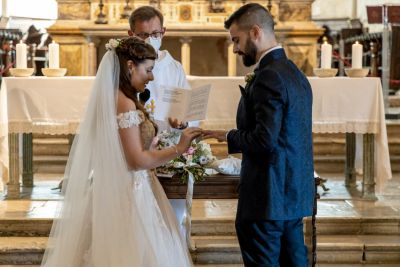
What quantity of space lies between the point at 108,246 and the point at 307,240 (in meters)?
1.90

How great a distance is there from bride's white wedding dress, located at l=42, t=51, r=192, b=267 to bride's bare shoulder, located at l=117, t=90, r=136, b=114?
28 mm

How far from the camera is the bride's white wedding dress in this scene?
3672 mm

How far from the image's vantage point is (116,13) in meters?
9.17

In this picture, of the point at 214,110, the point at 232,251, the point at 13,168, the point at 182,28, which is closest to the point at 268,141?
the point at 232,251

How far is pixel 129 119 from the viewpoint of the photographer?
360 centimetres

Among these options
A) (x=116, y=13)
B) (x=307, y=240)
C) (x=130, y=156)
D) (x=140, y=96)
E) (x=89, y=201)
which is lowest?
(x=307, y=240)

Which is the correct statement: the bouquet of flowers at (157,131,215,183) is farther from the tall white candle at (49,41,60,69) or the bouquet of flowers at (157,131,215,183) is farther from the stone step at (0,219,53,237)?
the tall white candle at (49,41,60,69)

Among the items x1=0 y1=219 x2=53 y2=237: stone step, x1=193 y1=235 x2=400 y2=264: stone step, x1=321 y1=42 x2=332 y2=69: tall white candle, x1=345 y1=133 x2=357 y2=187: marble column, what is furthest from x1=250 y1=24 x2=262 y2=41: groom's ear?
x1=345 y1=133 x2=357 y2=187: marble column

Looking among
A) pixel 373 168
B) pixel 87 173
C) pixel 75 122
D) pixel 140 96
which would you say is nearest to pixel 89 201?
pixel 87 173

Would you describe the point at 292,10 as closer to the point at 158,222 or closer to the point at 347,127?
the point at 347,127

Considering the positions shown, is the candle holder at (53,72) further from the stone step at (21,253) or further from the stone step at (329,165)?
the stone step at (329,165)

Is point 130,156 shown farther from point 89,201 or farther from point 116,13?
point 116,13

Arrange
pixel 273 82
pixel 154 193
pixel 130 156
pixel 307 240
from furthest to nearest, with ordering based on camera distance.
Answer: pixel 307 240, pixel 154 193, pixel 130 156, pixel 273 82

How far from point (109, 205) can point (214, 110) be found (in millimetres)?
2625
